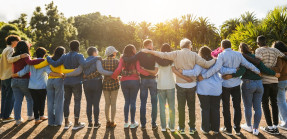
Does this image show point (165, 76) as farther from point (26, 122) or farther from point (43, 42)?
point (43, 42)

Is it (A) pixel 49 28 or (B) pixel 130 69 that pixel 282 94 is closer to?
(B) pixel 130 69

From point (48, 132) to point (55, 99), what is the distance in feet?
2.70

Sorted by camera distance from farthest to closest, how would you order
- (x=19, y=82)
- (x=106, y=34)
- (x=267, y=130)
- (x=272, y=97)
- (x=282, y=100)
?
(x=106, y=34)
(x=19, y=82)
(x=282, y=100)
(x=272, y=97)
(x=267, y=130)

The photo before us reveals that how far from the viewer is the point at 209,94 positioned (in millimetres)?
4344

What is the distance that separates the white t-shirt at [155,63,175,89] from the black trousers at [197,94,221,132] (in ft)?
2.49

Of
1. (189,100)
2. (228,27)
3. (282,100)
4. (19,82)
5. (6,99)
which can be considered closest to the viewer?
(189,100)

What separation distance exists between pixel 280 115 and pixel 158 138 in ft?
11.3

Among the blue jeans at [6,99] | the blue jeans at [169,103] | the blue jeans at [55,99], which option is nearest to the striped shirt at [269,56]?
the blue jeans at [169,103]

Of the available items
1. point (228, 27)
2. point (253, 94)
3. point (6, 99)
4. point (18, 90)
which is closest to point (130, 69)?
point (253, 94)

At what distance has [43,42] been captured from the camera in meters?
26.2

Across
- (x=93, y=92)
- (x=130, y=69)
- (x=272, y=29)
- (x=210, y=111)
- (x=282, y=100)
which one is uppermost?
(x=272, y=29)

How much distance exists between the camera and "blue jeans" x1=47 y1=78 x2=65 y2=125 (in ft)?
16.1

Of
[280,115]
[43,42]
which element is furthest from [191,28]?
[280,115]

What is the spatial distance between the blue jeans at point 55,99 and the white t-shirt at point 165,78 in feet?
8.43
